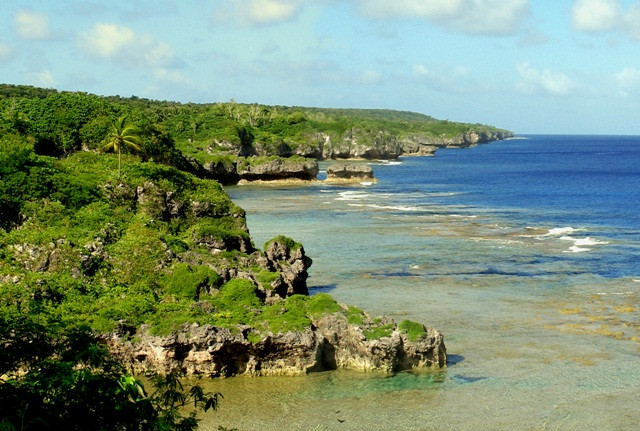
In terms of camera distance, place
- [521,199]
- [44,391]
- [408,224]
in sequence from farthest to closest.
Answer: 1. [521,199]
2. [408,224]
3. [44,391]

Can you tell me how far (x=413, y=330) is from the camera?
32.8 metres

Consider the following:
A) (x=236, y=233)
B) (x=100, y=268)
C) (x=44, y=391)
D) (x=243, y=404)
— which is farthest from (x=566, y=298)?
(x=44, y=391)

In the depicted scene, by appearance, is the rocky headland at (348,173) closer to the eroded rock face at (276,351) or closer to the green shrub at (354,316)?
the green shrub at (354,316)

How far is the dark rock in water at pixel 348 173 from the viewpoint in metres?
137

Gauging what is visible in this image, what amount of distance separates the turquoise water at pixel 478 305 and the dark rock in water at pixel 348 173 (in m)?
33.1

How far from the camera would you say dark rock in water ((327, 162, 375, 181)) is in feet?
448

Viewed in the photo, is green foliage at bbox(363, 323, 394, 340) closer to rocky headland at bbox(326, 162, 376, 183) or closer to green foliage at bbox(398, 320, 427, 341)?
green foliage at bbox(398, 320, 427, 341)

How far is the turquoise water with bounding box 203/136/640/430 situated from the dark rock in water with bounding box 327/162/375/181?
109ft

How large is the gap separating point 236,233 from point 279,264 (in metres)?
3.39

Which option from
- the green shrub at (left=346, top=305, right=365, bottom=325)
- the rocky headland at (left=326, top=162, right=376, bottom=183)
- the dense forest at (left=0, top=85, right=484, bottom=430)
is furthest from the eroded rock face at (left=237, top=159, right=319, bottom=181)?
the green shrub at (left=346, top=305, right=365, bottom=325)

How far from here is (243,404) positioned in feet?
93.1

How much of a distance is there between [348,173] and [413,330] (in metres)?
105

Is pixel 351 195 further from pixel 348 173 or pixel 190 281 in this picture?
Result: pixel 190 281

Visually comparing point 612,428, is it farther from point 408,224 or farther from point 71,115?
point 71,115
